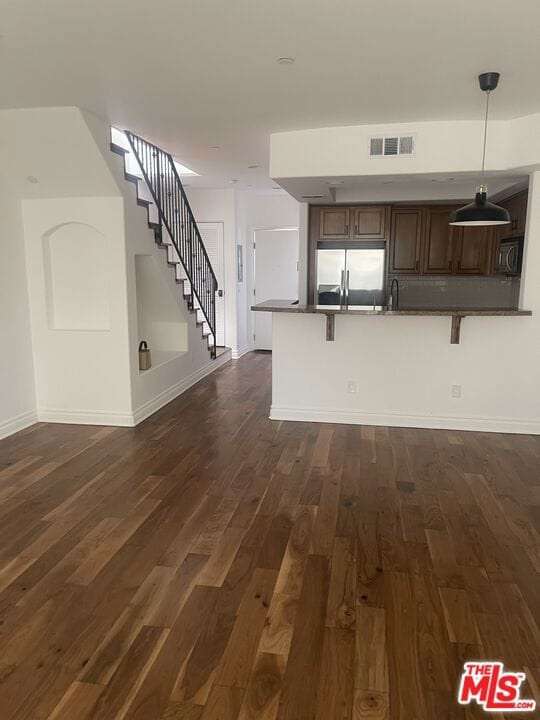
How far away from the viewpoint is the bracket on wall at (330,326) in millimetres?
5078

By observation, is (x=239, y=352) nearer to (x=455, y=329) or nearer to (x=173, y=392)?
(x=173, y=392)

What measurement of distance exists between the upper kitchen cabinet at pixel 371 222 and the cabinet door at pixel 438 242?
0.52 meters

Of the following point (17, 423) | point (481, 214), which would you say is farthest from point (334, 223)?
point (17, 423)

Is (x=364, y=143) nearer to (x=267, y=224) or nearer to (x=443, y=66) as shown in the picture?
(x=443, y=66)

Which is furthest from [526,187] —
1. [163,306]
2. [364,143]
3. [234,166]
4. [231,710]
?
[231,710]

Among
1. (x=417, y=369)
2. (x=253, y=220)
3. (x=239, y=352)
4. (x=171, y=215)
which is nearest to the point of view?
(x=417, y=369)

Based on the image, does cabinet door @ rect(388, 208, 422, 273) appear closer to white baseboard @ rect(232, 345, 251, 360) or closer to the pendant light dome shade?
the pendant light dome shade

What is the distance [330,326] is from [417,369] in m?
0.93

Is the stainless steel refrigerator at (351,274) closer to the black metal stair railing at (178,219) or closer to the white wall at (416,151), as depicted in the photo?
the black metal stair railing at (178,219)

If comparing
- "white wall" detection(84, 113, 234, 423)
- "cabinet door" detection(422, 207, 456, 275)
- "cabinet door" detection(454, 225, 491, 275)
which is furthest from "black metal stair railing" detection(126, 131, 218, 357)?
"cabinet door" detection(454, 225, 491, 275)

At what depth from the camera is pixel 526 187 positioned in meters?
5.16

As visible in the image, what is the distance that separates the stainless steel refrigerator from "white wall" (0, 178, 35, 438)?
3538 mm

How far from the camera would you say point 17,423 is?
16.3 ft

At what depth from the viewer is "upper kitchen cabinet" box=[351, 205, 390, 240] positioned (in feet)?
21.9
